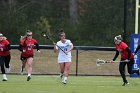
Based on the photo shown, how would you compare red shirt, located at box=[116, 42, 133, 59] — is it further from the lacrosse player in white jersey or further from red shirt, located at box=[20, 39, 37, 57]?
red shirt, located at box=[20, 39, 37, 57]

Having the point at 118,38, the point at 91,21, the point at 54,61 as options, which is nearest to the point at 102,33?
the point at 91,21

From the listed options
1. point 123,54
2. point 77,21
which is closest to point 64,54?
point 123,54

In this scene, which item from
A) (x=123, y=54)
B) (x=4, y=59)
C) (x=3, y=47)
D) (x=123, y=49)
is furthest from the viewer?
(x=4, y=59)

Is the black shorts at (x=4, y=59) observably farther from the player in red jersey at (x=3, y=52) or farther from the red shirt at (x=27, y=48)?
the red shirt at (x=27, y=48)

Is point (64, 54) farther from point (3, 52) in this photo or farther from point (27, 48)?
point (3, 52)

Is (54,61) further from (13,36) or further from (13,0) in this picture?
(13,0)

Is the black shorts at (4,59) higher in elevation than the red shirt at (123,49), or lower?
lower

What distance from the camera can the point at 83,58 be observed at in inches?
1518

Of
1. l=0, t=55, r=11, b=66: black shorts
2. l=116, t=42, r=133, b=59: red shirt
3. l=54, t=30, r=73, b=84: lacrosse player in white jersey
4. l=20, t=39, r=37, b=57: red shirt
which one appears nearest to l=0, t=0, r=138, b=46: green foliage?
l=0, t=55, r=11, b=66: black shorts

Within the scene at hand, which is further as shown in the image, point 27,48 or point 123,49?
point 27,48

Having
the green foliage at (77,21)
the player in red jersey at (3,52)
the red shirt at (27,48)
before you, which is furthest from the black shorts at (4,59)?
the green foliage at (77,21)

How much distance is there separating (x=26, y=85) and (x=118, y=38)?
3701 mm

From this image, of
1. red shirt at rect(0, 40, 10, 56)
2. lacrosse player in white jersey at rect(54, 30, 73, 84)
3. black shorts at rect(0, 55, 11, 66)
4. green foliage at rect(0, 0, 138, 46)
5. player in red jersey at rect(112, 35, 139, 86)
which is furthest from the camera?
green foliage at rect(0, 0, 138, 46)

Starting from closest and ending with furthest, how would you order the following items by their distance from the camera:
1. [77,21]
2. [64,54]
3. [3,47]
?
[64,54]
[3,47]
[77,21]
